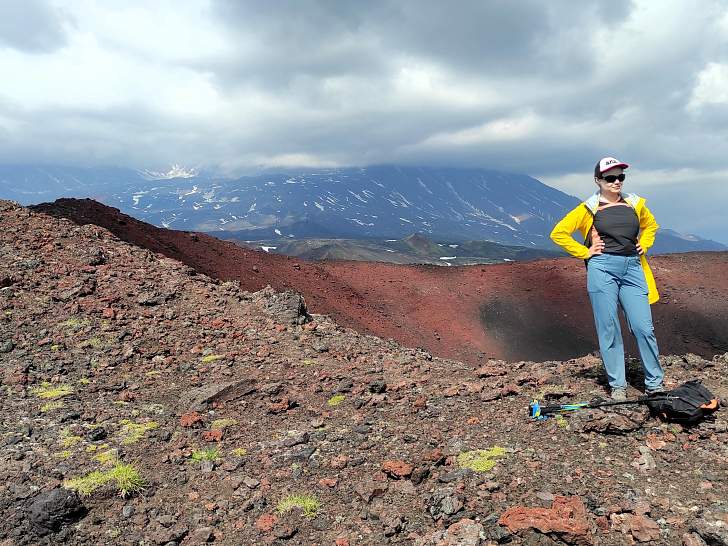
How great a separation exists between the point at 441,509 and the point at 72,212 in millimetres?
17661

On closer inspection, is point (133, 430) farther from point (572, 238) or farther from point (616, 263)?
point (616, 263)

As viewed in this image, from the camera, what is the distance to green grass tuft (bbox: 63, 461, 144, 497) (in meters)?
4.77

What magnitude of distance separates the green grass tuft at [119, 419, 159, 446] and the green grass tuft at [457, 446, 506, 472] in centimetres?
404

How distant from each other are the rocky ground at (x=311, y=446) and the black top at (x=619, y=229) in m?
1.69

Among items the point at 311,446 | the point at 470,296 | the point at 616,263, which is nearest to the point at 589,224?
the point at 616,263

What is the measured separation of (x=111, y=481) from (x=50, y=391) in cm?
318

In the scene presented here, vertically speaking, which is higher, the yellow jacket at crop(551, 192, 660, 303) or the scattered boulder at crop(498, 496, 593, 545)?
the yellow jacket at crop(551, 192, 660, 303)

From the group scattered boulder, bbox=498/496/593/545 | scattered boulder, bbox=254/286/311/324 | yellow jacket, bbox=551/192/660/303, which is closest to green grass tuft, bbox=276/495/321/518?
scattered boulder, bbox=498/496/593/545

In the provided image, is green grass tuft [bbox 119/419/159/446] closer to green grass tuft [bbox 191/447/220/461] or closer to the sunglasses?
green grass tuft [bbox 191/447/220/461]

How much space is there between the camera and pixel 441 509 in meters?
4.05

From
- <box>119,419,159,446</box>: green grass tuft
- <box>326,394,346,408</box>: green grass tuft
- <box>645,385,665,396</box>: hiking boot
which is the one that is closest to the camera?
<box>645,385,665,396</box>: hiking boot

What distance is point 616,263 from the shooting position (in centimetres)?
527

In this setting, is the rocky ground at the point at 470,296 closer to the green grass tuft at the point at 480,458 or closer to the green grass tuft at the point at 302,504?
the green grass tuft at the point at 480,458

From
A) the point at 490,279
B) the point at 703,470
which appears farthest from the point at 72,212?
the point at 490,279
